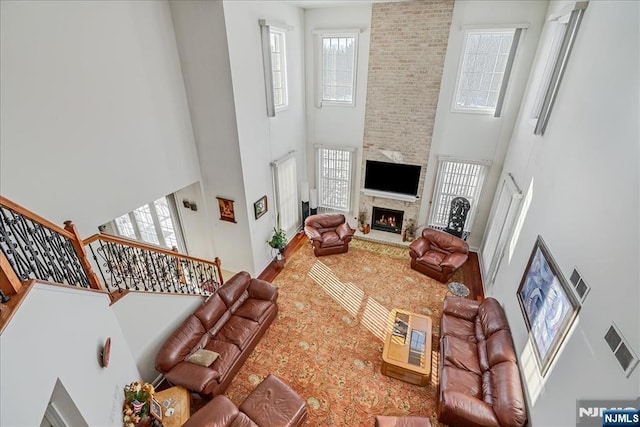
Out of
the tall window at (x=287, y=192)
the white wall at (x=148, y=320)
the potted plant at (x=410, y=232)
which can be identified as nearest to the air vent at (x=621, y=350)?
the white wall at (x=148, y=320)

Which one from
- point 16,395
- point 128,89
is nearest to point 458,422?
point 16,395

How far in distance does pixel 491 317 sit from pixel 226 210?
5.07 meters

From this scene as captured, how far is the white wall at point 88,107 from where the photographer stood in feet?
10.5

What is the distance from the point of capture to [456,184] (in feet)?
23.5

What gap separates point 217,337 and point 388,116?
584cm

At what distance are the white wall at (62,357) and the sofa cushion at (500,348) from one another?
177 inches

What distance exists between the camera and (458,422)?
357 cm

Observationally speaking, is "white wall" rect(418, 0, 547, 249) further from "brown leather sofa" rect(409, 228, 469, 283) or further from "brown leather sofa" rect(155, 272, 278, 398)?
"brown leather sofa" rect(155, 272, 278, 398)

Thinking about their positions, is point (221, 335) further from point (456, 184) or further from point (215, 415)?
point (456, 184)

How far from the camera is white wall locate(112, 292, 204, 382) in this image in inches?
145

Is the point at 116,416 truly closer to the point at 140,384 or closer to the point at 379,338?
the point at 140,384

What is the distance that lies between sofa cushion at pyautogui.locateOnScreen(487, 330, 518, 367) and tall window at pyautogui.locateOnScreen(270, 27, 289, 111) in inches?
224

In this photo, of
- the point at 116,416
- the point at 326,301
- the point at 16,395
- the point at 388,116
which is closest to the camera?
the point at 16,395

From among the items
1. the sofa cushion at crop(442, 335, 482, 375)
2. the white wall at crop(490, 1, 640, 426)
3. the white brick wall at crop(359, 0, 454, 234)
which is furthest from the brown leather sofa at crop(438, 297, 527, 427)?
the white brick wall at crop(359, 0, 454, 234)
